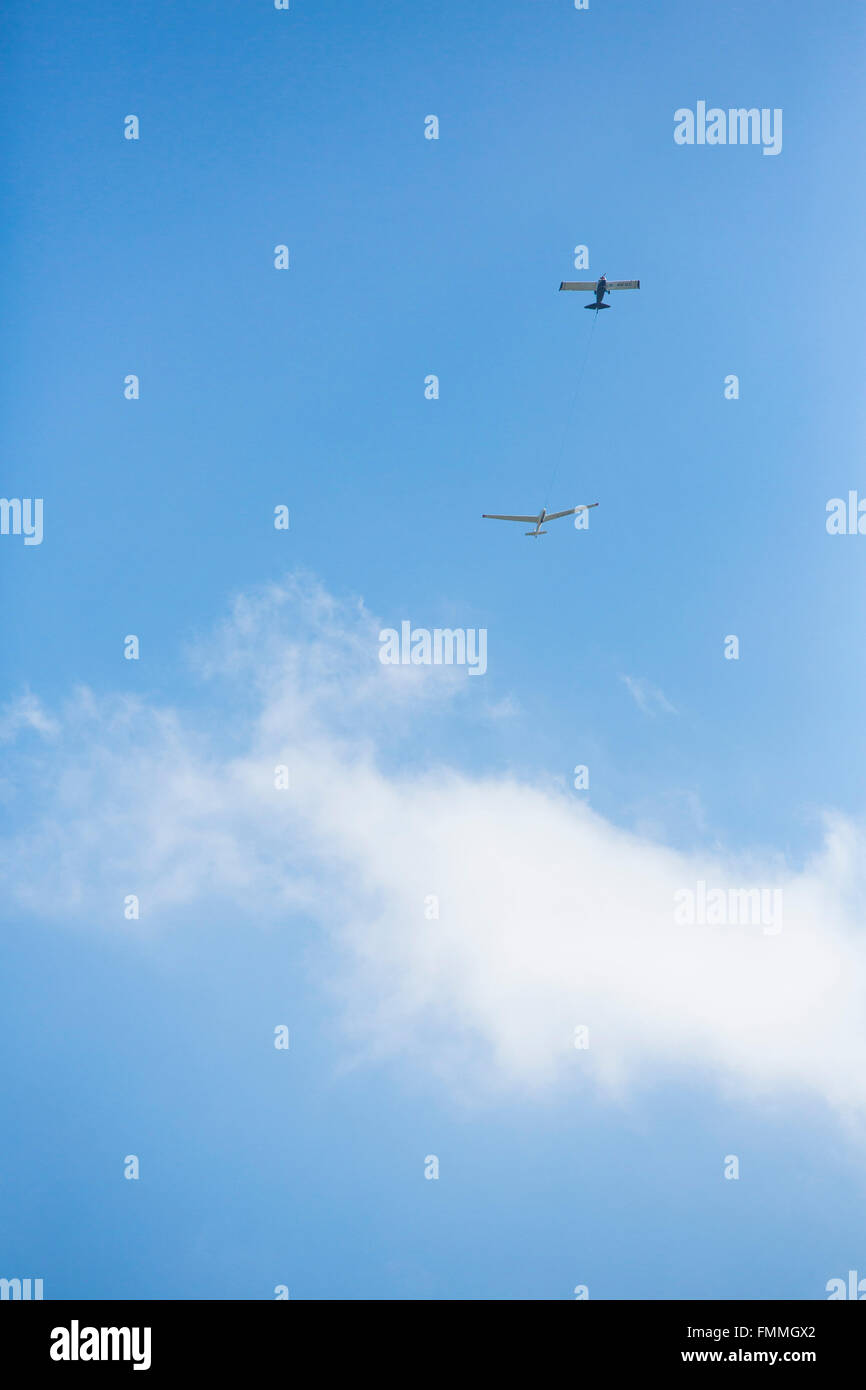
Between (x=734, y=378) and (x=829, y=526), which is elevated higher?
(x=734, y=378)
